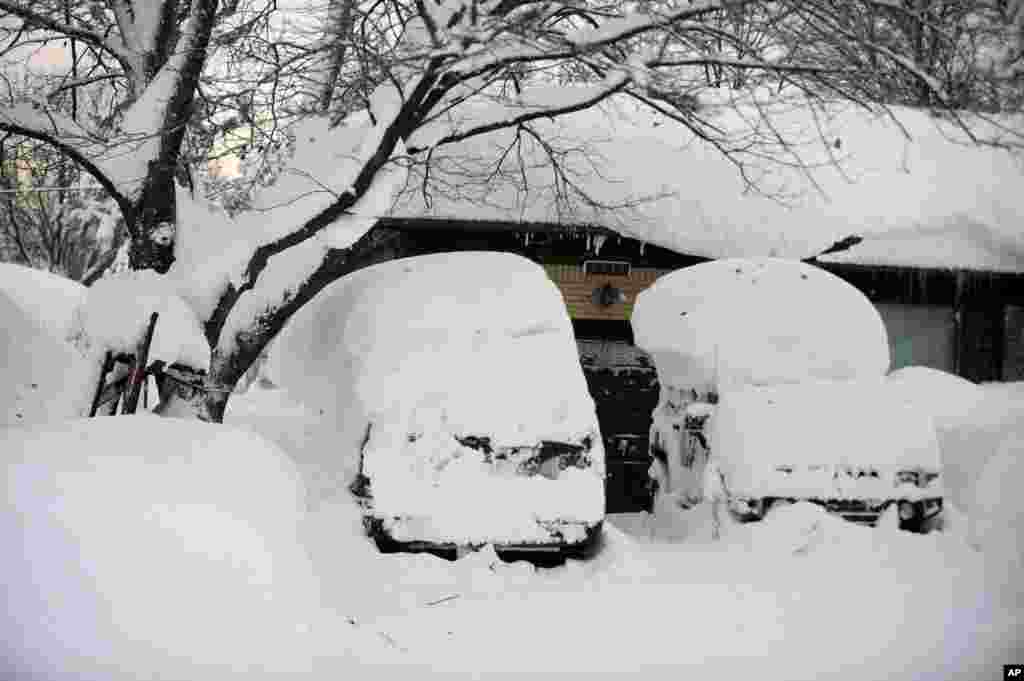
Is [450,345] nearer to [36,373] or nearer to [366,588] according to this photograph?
[366,588]

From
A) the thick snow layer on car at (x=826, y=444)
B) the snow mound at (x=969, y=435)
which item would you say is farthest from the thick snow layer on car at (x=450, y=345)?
the snow mound at (x=969, y=435)

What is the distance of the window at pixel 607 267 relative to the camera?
10477 millimetres

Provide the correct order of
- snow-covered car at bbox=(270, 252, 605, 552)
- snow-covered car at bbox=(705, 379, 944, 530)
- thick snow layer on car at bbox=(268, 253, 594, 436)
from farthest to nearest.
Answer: snow-covered car at bbox=(705, 379, 944, 530) → thick snow layer on car at bbox=(268, 253, 594, 436) → snow-covered car at bbox=(270, 252, 605, 552)

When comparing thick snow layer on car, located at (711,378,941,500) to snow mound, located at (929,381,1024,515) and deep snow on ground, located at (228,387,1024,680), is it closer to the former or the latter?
deep snow on ground, located at (228,387,1024,680)

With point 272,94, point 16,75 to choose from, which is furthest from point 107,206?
point 272,94

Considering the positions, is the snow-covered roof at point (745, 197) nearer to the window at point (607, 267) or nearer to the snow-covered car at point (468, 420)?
the window at point (607, 267)

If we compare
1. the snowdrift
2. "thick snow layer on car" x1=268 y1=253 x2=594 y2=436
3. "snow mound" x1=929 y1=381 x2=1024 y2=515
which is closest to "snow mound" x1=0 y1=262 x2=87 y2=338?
"thick snow layer on car" x1=268 y1=253 x2=594 y2=436

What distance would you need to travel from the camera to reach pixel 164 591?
3.21 m

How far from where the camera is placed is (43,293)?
9.52 meters

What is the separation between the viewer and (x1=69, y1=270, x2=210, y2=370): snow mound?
237 inches

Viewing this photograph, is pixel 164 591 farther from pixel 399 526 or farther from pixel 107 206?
pixel 107 206

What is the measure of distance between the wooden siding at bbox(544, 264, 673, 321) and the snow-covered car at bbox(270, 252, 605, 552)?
426 cm

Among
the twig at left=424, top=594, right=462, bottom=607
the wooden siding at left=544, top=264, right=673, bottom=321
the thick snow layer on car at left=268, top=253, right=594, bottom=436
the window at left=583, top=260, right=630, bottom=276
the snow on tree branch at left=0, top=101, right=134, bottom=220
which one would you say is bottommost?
the twig at left=424, top=594, right=462, bottom=607

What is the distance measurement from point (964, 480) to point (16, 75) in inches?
343
